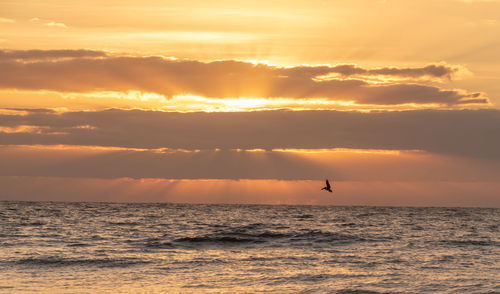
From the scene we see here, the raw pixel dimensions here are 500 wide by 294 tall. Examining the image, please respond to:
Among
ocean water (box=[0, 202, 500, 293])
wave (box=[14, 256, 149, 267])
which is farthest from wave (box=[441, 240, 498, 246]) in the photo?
wave (box=[14, 256, 149, 267])

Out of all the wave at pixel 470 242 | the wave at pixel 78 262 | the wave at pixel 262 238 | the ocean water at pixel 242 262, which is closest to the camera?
the ocean water at pixel 242 262

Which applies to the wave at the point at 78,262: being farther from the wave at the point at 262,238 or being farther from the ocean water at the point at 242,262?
the wave at the point at 262,238

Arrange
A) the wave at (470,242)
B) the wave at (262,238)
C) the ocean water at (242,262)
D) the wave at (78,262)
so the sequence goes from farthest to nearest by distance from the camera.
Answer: the wave at (262,238) → the wave at (470,242) → the wave at (78,262) → the ocean water at (242,262)

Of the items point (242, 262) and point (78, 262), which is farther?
point (242, 262)

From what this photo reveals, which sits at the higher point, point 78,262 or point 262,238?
point 78,262

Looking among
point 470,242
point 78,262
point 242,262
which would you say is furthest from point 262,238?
point 78,262

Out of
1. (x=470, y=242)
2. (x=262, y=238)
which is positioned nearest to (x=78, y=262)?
(x=262, y=238)

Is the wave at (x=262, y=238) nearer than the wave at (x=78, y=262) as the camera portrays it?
No

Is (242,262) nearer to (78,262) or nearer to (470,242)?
(78,262)

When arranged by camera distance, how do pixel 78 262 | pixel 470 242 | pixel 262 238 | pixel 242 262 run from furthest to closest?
1. pixel 262 238
2. pixel 470 242
3. pixel 242 262
4. pixel 78 262

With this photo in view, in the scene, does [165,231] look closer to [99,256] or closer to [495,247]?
[99,256]

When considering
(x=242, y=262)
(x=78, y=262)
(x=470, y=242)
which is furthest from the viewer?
(x=470, y=242)

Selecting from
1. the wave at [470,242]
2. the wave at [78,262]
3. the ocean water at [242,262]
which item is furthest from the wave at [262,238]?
the wave at [78,262]

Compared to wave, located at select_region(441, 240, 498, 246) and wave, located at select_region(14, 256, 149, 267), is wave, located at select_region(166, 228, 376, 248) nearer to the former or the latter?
wave, located at select_region(441, 240, 498, 246)
